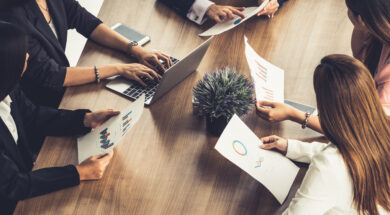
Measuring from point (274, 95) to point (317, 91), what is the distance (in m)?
0.34

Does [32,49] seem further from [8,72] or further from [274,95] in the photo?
[274,95]

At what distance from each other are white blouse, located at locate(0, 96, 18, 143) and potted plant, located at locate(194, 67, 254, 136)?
2.14ft

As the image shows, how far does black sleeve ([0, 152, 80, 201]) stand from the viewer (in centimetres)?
119

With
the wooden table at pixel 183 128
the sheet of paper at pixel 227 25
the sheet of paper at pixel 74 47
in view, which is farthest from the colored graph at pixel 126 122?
the sheet of paper at pixel 74 47

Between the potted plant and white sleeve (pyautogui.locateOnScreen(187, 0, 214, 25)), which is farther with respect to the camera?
white sleeve (pyautogui.locateOnScreen(187, 0, 214, 25))

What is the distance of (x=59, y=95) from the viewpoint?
1.78 metres

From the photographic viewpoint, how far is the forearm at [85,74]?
1.50 meters

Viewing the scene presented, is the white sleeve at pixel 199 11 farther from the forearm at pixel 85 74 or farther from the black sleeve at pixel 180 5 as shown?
the forearm at pixel 85 74

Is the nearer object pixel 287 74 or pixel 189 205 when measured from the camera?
pixel 189 205

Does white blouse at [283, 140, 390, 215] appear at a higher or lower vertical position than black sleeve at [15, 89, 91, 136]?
higher

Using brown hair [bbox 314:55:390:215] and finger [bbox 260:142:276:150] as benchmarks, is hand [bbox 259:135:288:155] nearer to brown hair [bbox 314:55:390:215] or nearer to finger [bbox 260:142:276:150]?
finger [bbox 260:142:276:150]

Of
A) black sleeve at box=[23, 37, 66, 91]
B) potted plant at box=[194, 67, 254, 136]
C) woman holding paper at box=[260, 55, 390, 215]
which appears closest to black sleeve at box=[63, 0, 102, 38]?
black sleeve at box=[23, 37, 66, 91]

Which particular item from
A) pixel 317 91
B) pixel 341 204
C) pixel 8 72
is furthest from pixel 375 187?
pixel 8 72

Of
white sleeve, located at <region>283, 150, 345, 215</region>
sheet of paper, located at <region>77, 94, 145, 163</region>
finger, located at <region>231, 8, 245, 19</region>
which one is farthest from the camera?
finger, located at <region>231, 8, 245, 19</region>
